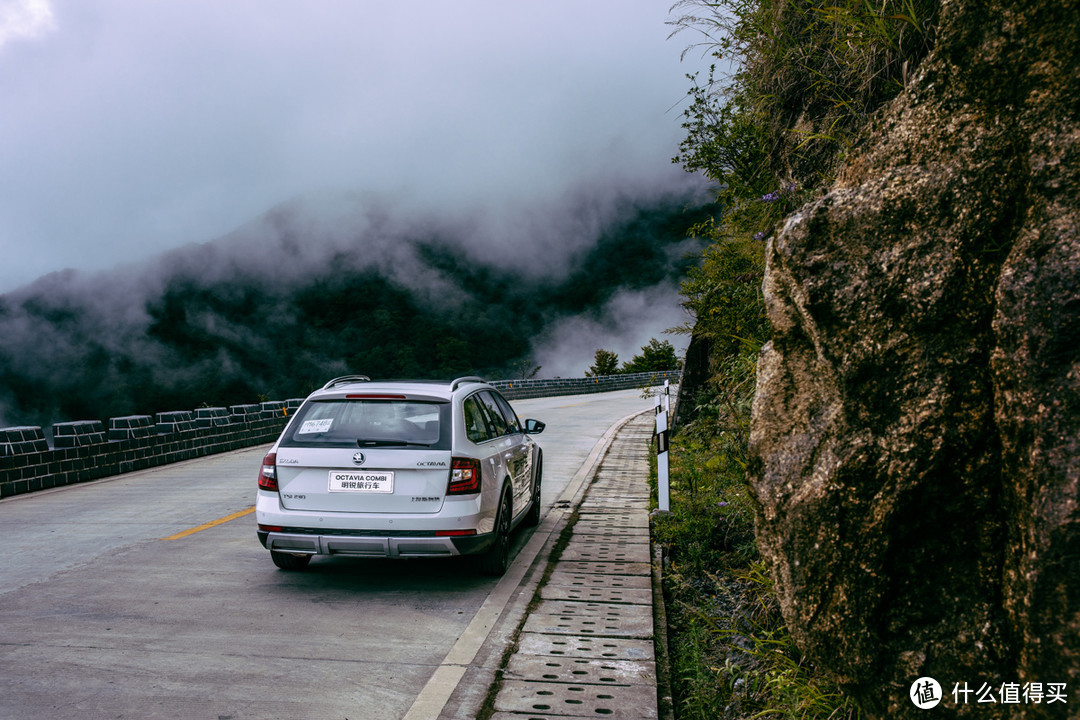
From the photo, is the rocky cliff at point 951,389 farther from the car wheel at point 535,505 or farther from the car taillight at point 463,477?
the car wheel at point 535,505

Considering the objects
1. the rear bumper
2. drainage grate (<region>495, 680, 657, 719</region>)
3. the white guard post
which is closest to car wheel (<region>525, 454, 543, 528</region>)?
the white guard post

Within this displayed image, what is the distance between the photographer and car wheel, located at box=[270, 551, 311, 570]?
6973 mm

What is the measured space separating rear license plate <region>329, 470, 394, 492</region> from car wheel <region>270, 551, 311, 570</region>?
107cm

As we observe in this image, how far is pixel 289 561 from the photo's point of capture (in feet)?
23.1

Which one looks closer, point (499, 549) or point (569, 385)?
point (499, 549)

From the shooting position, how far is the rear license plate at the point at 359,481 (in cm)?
627

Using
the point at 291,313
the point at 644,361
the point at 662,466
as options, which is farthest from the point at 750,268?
the point at 291,313

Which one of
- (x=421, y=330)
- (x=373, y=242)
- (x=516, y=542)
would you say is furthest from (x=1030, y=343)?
(x=373, y=242)

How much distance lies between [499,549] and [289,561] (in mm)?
1809

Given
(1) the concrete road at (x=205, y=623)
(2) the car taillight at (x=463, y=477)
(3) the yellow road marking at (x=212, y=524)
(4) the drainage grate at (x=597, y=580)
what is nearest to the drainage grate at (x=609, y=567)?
(4) the drainage grate at (x=597, y=580)

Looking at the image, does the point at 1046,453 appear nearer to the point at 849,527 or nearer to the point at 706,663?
the point at 849,527

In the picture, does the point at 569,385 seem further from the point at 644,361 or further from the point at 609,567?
the point at 609,567

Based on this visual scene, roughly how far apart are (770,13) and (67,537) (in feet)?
27.2

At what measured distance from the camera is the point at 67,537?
8.54m
